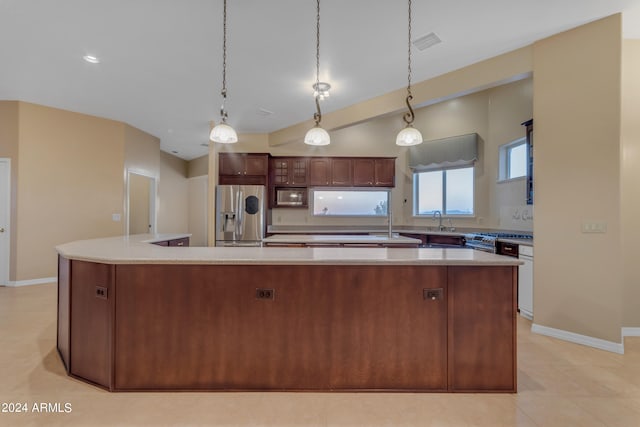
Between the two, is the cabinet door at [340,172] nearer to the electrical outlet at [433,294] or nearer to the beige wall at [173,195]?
the electrical outlet at [433,294]

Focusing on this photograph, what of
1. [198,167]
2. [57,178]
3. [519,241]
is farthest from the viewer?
[198,167]

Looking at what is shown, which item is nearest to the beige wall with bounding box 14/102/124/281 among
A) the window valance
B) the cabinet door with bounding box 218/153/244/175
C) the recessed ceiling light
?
the cabinet door with bounding box 218/153/244/175

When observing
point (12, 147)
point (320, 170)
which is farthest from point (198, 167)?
point (320, 170)

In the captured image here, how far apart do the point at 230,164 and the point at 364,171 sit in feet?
8.26

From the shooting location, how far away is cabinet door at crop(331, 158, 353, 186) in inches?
230

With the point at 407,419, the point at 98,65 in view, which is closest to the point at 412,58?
the point at 407,419

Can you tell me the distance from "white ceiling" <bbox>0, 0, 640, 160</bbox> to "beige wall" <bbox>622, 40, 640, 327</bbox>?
0.56 m

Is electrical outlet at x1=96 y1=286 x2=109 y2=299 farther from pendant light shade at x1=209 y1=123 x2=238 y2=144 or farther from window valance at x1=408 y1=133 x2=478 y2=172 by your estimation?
window valance at x1=408 y1=133 x2=478 y2=172

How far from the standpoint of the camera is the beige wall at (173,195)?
7.75 metres

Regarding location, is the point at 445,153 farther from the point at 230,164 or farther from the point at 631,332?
the point at 230,164

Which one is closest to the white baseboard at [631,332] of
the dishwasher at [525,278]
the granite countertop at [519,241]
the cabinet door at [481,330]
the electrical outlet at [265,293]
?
the dishwasher at [525,278]

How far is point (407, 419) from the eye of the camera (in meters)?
1.70

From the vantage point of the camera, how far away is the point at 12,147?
4.55 m

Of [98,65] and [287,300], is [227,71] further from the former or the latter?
[287,300]
